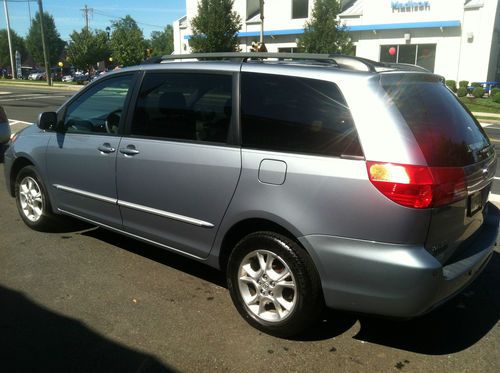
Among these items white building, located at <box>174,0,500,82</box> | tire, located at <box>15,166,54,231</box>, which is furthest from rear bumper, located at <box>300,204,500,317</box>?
white building, located at <box>174,0,500,82</box>

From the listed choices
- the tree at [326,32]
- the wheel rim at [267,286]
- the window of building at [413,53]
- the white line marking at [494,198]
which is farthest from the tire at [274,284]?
the window of building at [413,53]

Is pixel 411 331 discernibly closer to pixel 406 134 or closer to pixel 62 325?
pixel 406 134

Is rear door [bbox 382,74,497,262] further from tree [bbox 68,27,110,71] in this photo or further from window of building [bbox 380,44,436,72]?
tree [bbox 68,27,110,71]

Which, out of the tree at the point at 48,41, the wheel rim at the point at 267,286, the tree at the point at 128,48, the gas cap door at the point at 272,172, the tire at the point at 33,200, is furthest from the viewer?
the tree at the point at 48,41

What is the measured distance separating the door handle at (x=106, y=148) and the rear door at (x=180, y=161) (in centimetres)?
11

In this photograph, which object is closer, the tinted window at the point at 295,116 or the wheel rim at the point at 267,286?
the tinted window at the point at 295,116

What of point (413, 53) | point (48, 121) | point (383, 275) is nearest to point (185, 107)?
point (48, 121)

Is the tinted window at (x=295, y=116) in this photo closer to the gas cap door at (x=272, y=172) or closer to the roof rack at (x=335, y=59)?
the gas cap door at (x=272, y=172)

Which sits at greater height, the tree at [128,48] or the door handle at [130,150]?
the tree at [128,48]

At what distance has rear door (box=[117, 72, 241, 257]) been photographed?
3.27 metres

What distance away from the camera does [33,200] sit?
4.91 metres

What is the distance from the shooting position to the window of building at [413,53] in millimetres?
29069

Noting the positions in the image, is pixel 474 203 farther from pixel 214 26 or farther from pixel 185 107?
pixel 214 26

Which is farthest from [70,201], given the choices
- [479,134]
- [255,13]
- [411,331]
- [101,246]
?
Answer: [255,13]
